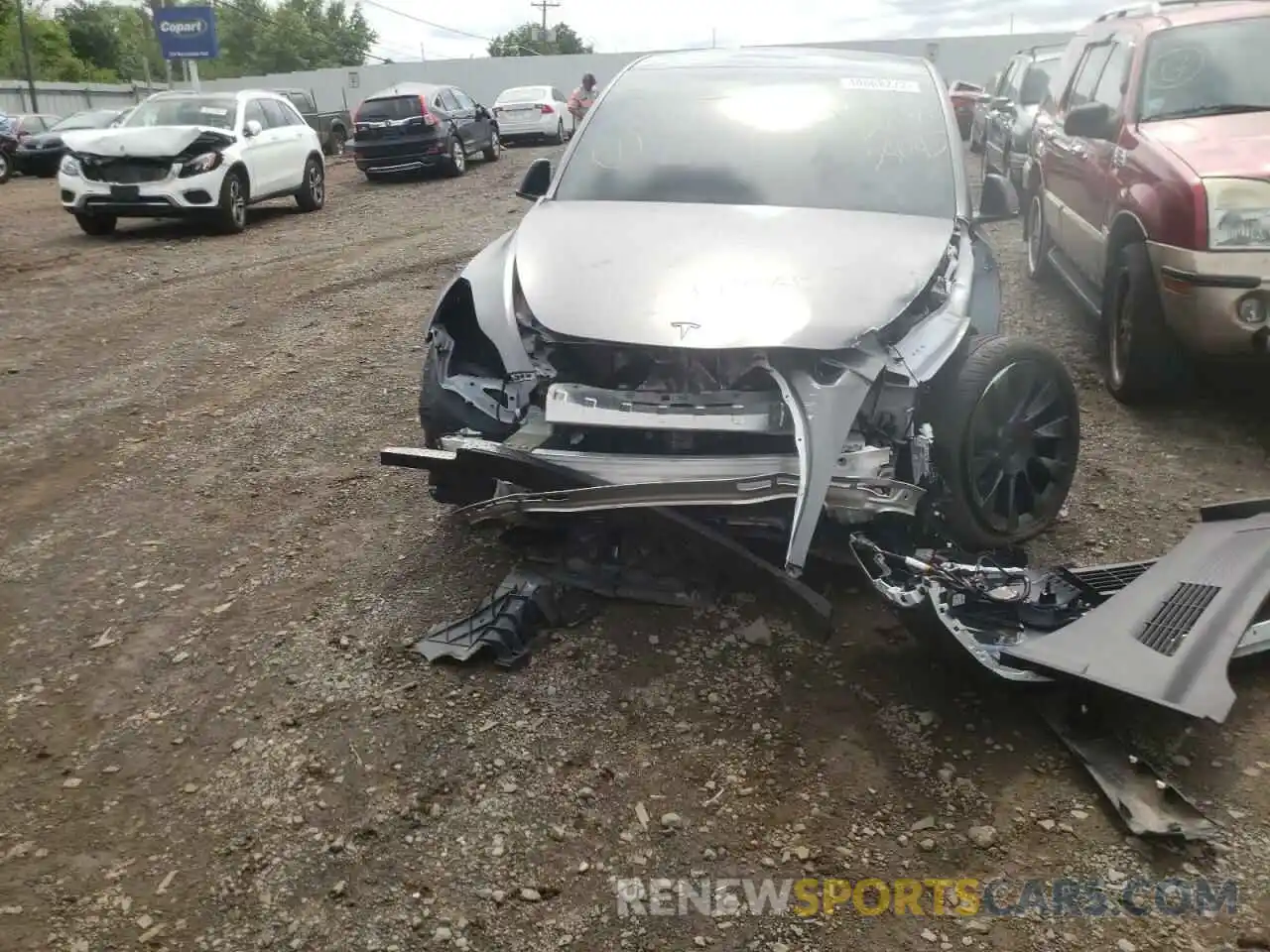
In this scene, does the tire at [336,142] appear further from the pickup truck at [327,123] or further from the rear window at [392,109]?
the rear window at [392,109]

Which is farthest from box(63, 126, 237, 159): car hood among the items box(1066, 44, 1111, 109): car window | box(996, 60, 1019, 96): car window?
box(996, 60, 1019, 96): car window

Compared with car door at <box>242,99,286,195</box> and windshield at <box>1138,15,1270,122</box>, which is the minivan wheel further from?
windshield at <box>1138,15,1270,122</box>

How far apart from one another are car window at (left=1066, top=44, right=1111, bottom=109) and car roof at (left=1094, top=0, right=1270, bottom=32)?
0.96 feet

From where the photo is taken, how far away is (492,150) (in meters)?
19.6

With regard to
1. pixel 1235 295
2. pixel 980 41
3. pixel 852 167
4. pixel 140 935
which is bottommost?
pixel 140 935

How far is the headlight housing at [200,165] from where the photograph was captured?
1138cm

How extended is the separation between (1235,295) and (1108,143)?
1649mm

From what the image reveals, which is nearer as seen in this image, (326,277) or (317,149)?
(326,277)

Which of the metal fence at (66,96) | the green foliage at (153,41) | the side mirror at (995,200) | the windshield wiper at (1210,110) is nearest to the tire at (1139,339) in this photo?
the windshield wiper at (1210,110)

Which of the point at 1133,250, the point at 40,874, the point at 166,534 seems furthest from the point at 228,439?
the point at 1133,250

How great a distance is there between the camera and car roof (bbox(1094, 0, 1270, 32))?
5988mm

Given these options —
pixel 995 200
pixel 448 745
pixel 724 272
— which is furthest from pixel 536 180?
pixel 448 745

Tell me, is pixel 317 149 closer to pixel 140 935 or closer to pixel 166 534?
pixel 166 534

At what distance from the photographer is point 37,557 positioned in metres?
4.27
